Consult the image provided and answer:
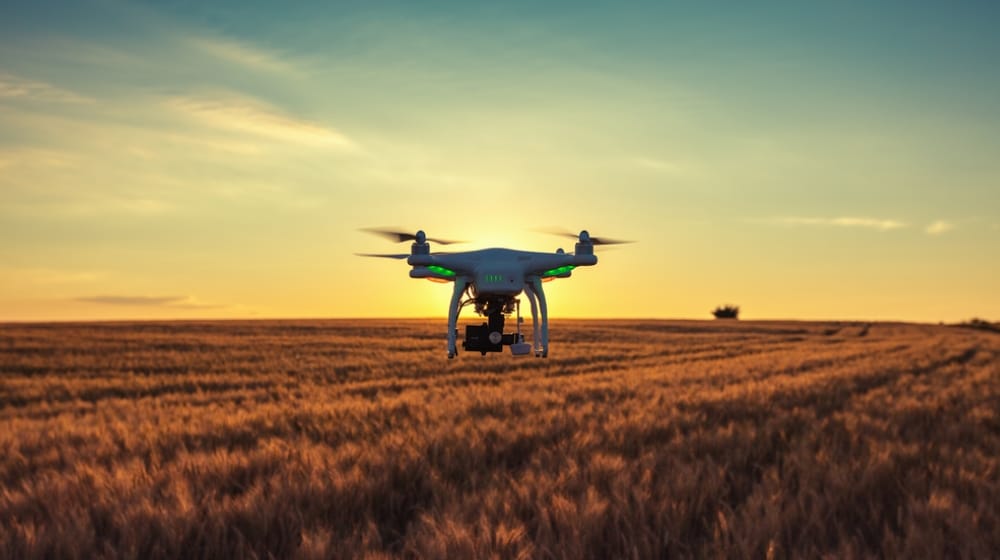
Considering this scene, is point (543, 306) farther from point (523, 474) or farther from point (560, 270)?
point (523, 474)

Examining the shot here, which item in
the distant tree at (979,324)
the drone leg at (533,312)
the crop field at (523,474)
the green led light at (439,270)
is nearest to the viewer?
the green led light at (439,270)

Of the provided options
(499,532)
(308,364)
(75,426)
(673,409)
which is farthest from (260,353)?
(499,532)

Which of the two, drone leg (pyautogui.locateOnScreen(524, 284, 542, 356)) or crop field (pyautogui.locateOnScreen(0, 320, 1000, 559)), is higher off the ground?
drone leg (pyautogui.locateOnScreen(524, 284, 542, 356))

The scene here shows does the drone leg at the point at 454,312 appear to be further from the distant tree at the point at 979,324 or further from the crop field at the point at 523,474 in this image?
the distant tree at the point at 979,324

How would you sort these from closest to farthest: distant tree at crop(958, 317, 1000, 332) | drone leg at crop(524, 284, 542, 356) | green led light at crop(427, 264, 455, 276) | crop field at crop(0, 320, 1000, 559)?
green led light at crop(427, 264, 455, 276)
drone leg at crop(524, 284, 542, 356)
crop field at crop(0, 320, 1000, 559)
distant tree at crop(958, 317, 1000, 332)

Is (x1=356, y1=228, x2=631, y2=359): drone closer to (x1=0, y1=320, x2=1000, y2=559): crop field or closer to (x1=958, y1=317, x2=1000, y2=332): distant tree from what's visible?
(x1=0, y1=320, x2=1000, y2=559): crop field

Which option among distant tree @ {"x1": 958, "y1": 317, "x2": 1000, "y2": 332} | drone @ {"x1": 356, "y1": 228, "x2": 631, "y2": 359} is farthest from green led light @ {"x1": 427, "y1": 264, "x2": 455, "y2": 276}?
distant tree @ {"x1": 958, "y1": 317, "x2": 1000, "y2": 332}

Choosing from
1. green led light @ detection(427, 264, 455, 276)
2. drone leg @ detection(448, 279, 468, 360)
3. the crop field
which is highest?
green led light @ detection(427, 264, 455, 276)

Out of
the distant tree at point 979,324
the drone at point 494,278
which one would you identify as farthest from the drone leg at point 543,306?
the distant tree at point 979,324
